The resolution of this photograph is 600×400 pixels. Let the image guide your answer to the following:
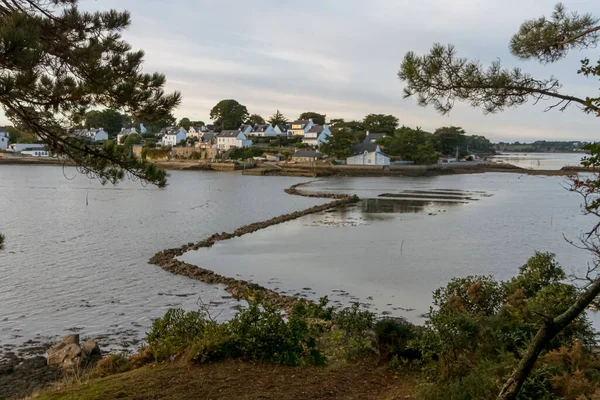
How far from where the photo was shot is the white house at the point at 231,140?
8650cm

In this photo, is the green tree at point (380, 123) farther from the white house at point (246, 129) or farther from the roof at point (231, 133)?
the roof at point (231, 133)

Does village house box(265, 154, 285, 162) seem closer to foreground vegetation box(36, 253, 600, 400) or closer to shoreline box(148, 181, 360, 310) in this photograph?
shoreline box(148, 181, 360, 310)

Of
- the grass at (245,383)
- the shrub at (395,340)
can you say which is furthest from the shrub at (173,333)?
the shrub at (395,340)

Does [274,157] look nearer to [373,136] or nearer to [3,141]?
[373,136]

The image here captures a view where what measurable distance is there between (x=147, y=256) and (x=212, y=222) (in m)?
9.09

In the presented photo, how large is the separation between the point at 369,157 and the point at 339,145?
5.00 metres

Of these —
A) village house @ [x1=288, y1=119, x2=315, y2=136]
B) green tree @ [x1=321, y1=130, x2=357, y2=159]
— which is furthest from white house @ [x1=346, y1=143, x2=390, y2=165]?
village house @ [x1=288, y1=119, x2=315, y2=136]

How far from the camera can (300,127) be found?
98125 millimetres

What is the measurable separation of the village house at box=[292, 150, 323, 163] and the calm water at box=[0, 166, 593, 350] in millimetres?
38381

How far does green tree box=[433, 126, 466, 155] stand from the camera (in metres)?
98.6

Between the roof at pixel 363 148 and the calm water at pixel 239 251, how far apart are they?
36612 mm

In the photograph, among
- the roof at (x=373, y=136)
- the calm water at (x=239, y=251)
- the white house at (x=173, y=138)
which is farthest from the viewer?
the white house at (x=173, y=138)

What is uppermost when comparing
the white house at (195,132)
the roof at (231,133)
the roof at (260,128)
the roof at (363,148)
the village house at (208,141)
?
the roof at (260,128)

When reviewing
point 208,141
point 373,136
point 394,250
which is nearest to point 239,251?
point 394,250
